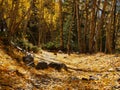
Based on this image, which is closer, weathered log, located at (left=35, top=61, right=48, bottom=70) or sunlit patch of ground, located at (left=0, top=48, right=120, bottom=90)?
sunlit patch of ground, located at (left=0, top=48, right=120, bottom=90)

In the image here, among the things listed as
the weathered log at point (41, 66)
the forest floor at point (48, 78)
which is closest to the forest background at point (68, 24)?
the weathered log at point (41, 66)

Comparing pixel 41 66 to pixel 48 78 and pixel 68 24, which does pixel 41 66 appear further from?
pixel 68 24

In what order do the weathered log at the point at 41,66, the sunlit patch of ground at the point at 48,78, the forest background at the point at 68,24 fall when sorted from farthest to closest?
1. the forest background at the point at 68,24
2. the weathered log at the point at 41,66
3. the sunlit patch of ground at the point at 48,78

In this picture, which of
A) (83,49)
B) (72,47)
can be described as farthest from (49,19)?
(83,49)

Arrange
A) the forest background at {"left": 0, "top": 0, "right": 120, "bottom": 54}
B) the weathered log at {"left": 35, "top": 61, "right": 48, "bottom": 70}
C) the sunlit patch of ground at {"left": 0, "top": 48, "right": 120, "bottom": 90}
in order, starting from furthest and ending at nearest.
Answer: the forest background at {"left": 0, "top": 0, "right": 120, "bottom": 54} → the weathered log at {"left": 35, "top": 61, "right": 48, "bottom": 70} → the sunlit patch of ground at {"left": 0, "top": 48, "right": 120, "bottom": 90}

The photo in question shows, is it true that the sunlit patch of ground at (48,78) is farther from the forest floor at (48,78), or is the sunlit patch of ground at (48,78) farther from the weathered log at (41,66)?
the weathered log at (41,66)

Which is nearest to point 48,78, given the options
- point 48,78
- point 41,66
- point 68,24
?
point 48,78

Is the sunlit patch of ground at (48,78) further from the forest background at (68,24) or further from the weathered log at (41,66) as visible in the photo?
the forest background at (68,24)

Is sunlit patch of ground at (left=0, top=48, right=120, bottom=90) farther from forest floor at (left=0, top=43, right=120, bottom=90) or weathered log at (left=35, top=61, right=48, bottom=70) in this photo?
weathered log at (left=35, top=61, right=48, bottom=70)

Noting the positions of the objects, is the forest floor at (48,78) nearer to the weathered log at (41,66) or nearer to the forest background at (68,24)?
the weathered log at (41,66)

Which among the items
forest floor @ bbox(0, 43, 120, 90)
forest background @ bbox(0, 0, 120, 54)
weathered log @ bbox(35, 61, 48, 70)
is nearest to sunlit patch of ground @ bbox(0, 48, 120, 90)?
forest floor @ bbox(0, 43, 120, 90)

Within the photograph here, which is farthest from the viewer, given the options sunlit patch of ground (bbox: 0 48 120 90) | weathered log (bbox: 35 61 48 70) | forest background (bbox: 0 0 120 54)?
forest background (bbox: 0 0 120 54)

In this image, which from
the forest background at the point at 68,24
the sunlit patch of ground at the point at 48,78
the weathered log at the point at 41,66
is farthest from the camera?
the forest background at the point at 68,24

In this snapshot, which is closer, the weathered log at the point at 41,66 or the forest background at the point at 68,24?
the weathered log at the point at 41,66
